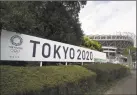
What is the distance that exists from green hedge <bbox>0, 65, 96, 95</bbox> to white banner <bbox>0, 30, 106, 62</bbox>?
2.90 feet

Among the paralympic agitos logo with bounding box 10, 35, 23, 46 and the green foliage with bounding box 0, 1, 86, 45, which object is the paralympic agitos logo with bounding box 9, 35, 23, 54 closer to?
the paralympic agitos logo with bounding box 10, 35, 23, 46

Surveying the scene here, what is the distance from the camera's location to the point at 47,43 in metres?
7.55

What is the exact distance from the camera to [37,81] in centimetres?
497

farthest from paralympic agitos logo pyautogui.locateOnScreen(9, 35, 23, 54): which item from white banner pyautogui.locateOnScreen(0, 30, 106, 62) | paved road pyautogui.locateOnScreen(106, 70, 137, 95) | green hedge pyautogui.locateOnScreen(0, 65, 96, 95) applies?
paved road pyautogui.locateOnScreen(106, 70, 137, 95)

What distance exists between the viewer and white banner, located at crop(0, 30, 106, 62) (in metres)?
5.73

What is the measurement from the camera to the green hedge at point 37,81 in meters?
4.21

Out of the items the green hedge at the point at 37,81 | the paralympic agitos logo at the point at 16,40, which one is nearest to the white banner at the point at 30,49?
the paralympic agitos logo at the point at 16,40

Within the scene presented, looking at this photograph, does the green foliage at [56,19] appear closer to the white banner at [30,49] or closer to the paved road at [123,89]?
the white banner at [30,49]

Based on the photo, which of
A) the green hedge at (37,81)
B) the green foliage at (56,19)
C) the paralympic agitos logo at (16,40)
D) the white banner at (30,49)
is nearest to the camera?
the green hedge at (37,81)

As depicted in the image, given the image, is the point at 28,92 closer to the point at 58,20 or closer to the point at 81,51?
the point at 81,51

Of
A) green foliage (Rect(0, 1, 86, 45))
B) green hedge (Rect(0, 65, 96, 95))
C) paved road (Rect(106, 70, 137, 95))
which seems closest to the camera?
green hedge (Rect(0, 65, 96, 95))

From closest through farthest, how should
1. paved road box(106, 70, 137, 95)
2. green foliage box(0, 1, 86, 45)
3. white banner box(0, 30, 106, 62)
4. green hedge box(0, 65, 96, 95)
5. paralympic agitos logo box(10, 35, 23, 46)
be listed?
green hedge box(0, 65, 96, 95) → white banner box(0, 30, 106, 62) → paralympic agitos logo box(10, 35, 23, 46) → paved road box(106, 70, 137, 95) → green foliage box(0, 1, 86, 45)

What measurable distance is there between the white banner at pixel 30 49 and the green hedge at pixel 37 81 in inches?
34.7

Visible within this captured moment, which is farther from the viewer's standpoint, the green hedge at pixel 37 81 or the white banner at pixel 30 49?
the white banner at pixel 30 49
